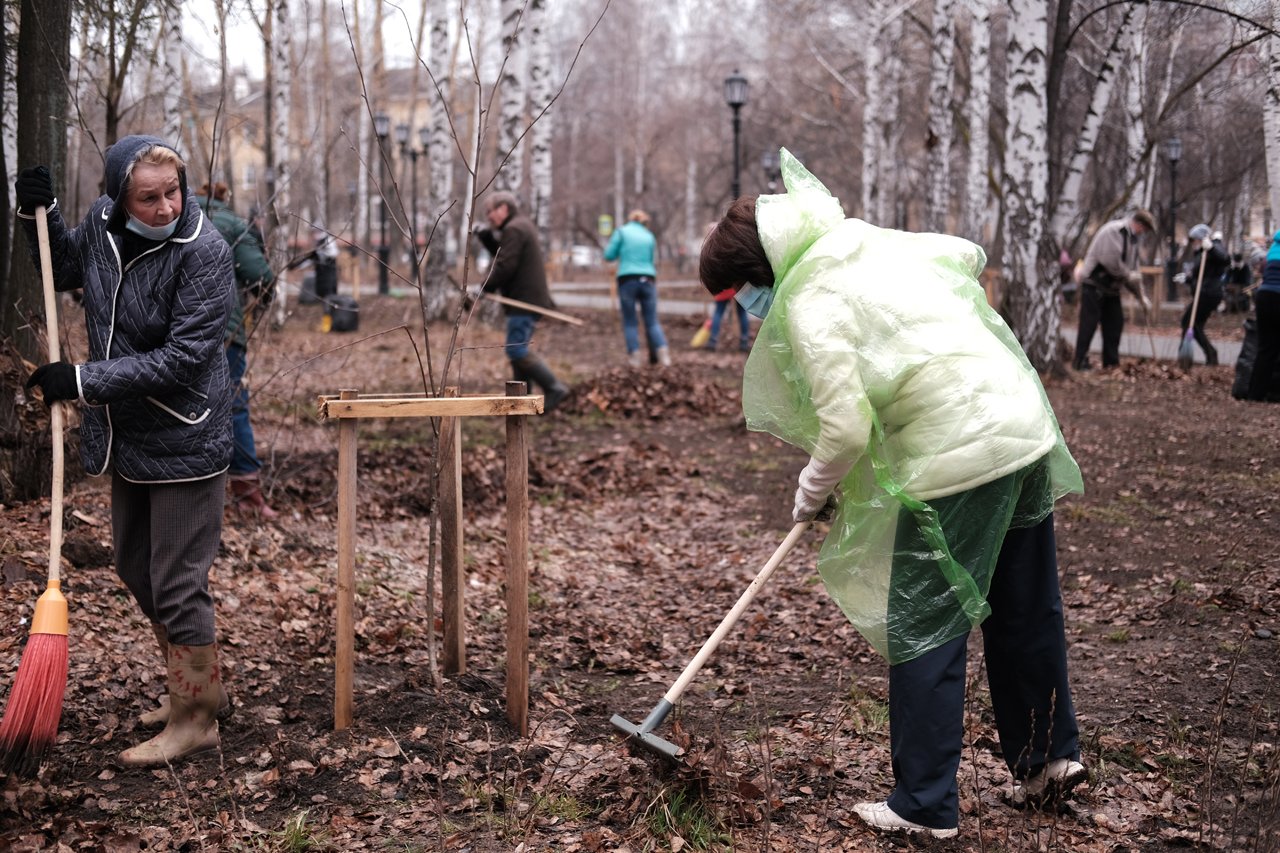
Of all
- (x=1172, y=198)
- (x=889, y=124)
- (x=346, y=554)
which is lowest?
(x=346, y=554)

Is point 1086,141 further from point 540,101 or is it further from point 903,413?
point 903,413

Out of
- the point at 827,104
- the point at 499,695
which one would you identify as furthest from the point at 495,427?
the point at 827,104

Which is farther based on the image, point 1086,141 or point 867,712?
point 1086,141

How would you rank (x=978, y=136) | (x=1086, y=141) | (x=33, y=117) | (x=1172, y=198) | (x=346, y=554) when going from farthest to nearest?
(x=1172, y=198), (x=978, y=136), (x=1086, y=141), (x=33, y=117), (x=346, y=554)

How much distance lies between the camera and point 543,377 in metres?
10.5

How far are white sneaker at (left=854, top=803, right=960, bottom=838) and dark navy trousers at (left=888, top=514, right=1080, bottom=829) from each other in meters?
0.02

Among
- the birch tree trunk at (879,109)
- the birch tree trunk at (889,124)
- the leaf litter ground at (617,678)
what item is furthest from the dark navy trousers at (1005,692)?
the birch tree trunk at (889,124)

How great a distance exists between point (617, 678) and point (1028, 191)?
Answer: 916 centimetres

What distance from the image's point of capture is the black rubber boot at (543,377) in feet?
33.4

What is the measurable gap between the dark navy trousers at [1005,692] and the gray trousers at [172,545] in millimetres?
2129

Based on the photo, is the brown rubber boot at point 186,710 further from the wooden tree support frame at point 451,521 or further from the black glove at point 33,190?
the black glove at point 33,190

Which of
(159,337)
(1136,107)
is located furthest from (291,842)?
(1136,107)

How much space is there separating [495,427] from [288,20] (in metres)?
9.72

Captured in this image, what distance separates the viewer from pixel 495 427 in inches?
383
